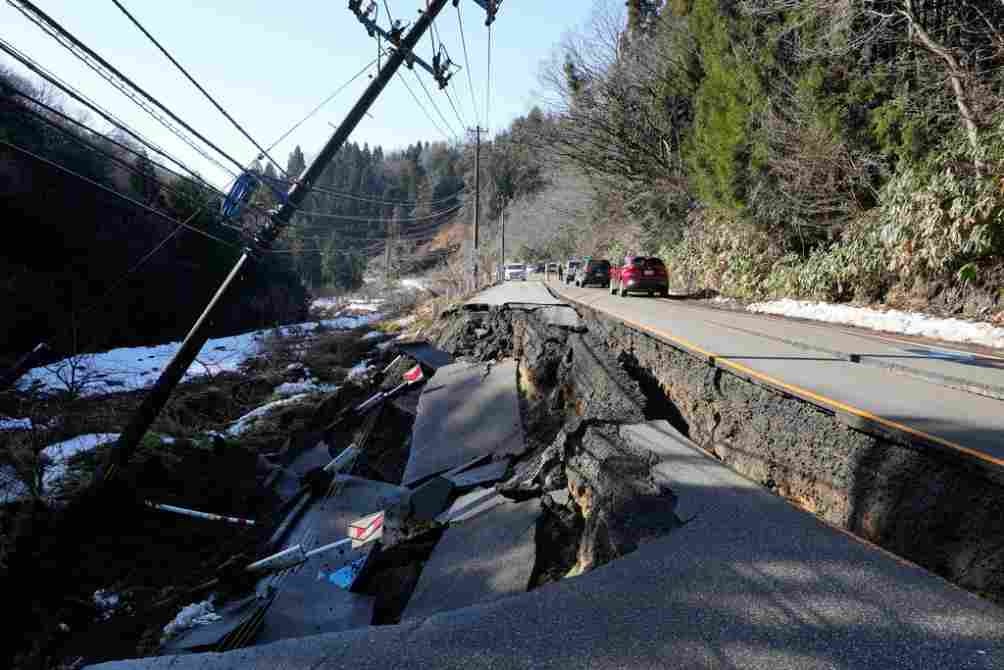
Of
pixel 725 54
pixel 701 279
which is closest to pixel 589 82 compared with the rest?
pixel 725 54

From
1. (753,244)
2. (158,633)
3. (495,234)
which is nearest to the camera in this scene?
(158,633)

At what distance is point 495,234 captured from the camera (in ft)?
252

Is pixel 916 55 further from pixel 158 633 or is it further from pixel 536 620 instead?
pixel 158 633

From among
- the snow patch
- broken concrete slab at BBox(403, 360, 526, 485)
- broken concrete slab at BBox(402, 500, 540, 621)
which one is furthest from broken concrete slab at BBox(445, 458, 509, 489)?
the snow patch

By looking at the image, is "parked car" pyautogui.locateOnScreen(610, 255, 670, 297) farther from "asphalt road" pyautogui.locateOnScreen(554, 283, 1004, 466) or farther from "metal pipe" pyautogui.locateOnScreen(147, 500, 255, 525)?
"metal pipe" pyautogui.locateOnScreen(147, 500, 255, 525)

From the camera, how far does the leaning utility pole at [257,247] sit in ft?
20.7

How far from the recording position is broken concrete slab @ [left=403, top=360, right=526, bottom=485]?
706 cm

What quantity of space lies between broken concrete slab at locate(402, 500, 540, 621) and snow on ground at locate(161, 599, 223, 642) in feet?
8.09

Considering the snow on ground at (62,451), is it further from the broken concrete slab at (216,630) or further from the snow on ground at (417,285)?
the snow on ground at (417,285)

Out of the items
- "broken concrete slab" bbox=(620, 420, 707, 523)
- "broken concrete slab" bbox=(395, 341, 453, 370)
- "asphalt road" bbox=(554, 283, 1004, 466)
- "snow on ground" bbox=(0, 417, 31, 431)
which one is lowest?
"snow on ground" bbox=(0, 417, 31, 431)

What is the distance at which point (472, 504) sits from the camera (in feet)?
17.2

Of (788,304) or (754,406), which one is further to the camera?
(788,304)

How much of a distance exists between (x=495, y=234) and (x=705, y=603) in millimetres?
75943

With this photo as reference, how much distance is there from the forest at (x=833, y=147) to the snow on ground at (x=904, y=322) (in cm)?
55
